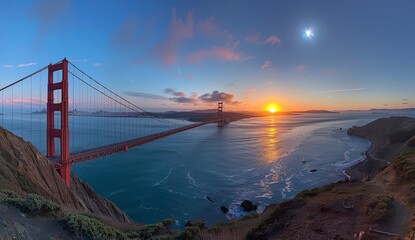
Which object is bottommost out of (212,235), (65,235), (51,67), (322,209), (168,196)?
(168,196)

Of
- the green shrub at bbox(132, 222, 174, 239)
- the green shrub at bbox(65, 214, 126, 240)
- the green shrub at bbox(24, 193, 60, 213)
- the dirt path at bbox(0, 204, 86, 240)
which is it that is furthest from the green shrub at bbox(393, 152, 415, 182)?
the green shrub at bbox(24, 193, 60, 213)

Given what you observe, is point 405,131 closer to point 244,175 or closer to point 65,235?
point 244,175

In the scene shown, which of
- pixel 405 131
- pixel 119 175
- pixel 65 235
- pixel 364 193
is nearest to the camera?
pixel 65 235

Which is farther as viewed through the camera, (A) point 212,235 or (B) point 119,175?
(B) point 119,175

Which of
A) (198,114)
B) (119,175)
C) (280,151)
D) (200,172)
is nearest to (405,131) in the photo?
(280,151)

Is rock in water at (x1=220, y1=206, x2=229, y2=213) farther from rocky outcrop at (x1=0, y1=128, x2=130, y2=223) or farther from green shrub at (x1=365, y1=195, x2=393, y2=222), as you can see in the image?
green shrub at (x1=365, y1=195, x2=393, y2=222)

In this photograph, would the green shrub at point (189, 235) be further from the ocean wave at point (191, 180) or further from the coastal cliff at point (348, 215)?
the ocean wave at point (191, 180)

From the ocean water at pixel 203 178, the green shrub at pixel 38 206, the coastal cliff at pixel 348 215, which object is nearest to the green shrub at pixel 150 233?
the coastal cliff at pixel 348 215
